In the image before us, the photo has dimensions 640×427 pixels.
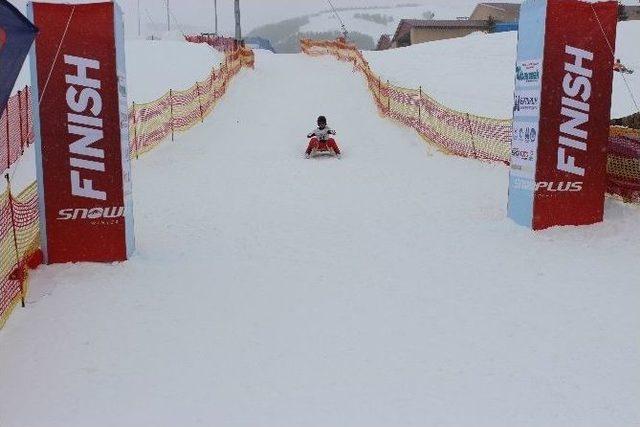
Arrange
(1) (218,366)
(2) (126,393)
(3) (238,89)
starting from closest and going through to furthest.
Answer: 1. (2) (126,393)
2. (1) (218,366)
3. (3) (238,89)

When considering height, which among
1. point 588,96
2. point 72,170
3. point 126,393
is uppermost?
point 588,96

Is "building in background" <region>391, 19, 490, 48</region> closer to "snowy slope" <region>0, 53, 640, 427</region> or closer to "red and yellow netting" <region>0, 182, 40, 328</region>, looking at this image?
"snowy slope" <region>0, 53, 640, 427</region>

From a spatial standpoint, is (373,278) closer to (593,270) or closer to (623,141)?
(593,270)

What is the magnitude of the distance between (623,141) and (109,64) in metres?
7.73

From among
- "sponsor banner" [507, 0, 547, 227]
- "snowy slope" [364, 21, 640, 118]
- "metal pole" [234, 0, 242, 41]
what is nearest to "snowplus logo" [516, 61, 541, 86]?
"sponsor banner" [507, 0, 547, 227]

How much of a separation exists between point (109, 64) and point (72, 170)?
1329 mm

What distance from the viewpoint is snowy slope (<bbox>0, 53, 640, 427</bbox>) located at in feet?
15.2

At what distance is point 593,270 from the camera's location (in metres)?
7.44

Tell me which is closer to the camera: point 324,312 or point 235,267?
point 324,312

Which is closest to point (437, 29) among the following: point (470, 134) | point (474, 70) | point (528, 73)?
point (474, 70)

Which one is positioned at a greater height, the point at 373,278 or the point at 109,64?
the point at 109,64

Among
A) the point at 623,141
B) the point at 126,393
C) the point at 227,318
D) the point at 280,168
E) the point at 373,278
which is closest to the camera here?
the point at 126,393

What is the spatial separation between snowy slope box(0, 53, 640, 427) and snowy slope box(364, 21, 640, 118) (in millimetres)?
15621

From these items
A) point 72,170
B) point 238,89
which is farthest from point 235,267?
point 238,89
